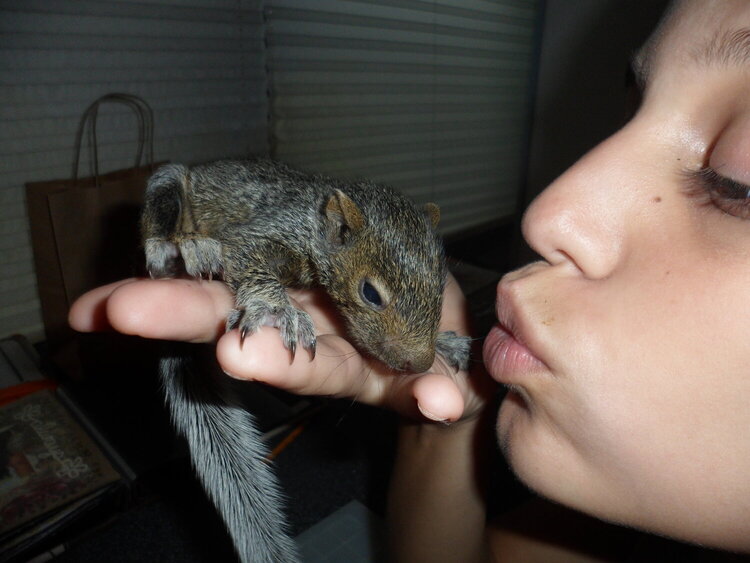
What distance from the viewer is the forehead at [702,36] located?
0.64 meters

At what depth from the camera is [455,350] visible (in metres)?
1.25

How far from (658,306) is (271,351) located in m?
0.54

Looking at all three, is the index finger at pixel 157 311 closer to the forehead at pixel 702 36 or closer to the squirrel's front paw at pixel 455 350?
the squirrel's front paw at pixel 455 350

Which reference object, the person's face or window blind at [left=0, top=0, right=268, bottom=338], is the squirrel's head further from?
window blind at [left=0, top=0, right=268, bottom=338]

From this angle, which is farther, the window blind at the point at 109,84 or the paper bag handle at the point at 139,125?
the paper bag handle at the point at 139,125

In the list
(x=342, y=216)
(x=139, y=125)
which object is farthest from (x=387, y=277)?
(x=139, y=125)

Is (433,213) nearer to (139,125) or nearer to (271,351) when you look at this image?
(271,351)

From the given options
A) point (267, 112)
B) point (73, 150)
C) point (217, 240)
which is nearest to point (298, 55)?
point (267, 112)

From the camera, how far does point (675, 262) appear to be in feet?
2.07

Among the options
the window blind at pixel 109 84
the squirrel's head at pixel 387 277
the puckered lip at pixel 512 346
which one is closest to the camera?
the puckered lip at pixel 512 346

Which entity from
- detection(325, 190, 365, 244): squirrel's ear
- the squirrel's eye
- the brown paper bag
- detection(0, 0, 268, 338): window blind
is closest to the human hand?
the squirrel's eye

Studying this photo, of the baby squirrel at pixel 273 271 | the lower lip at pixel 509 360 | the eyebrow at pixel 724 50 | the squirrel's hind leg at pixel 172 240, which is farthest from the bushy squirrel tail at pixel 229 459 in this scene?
the eyebrow at pixel 724 50

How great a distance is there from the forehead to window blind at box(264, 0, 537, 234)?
2.27m

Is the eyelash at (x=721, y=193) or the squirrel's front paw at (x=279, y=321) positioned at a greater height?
→ the eyelash at (x=721, y=193)
